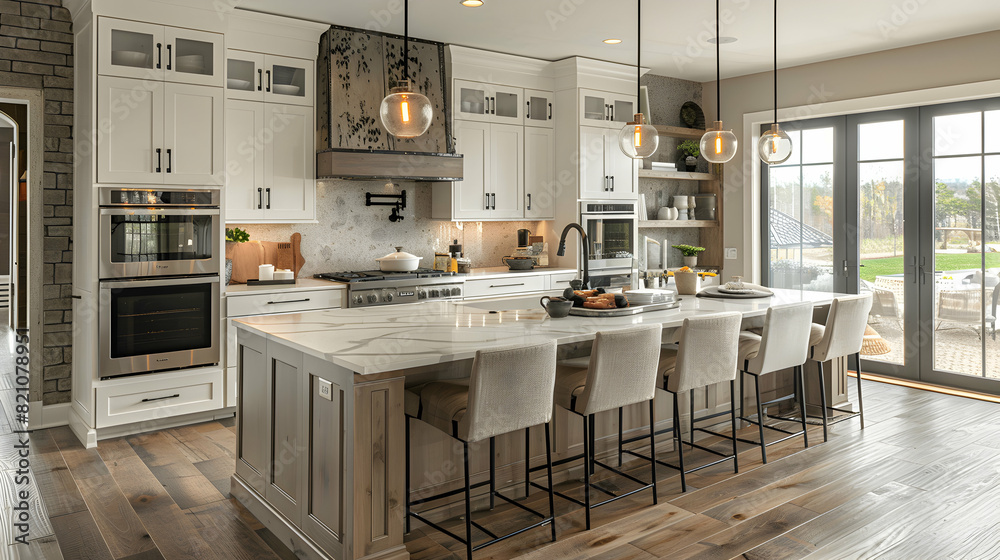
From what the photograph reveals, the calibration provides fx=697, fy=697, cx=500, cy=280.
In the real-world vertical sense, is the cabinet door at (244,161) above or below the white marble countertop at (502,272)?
above

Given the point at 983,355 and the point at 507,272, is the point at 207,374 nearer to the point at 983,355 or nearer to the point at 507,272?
the point at 507,272

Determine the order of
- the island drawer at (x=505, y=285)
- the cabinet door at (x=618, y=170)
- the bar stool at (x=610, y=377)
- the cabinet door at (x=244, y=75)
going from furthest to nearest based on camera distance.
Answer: the cabinet door at (x=618, y=170) → the island drawer at (x=505, y=285) → the cabinet door at (x=244, y=75) → the bar stool at (x=610, y=377)

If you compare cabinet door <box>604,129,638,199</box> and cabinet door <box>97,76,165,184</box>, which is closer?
cabinet door <box>97,76,165,184</box>

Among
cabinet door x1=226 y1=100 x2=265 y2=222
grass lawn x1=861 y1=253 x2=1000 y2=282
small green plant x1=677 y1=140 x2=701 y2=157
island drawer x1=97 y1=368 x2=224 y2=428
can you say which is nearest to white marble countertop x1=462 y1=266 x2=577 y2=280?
cabinet door x1=226 y1=100 x2=265 y2=222

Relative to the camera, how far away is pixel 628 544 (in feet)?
9.66

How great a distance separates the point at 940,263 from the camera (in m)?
5.79

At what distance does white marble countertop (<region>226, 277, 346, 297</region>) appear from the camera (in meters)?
4.66

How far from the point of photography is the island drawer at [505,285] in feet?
18.8

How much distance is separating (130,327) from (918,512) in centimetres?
445

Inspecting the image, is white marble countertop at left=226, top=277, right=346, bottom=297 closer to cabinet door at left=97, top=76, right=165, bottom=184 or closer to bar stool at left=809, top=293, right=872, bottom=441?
cabinet door at left=97, top=76, right=165, bottom=184

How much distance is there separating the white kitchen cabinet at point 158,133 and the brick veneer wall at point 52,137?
581 mm

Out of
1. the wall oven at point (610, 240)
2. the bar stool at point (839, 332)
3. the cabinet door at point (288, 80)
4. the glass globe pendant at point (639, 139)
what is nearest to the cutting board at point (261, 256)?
the cabinet door at point (288, 80)

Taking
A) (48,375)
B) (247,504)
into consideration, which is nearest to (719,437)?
(247,504)

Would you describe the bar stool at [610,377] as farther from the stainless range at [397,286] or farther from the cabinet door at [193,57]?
the cabinet door at [193,57]
